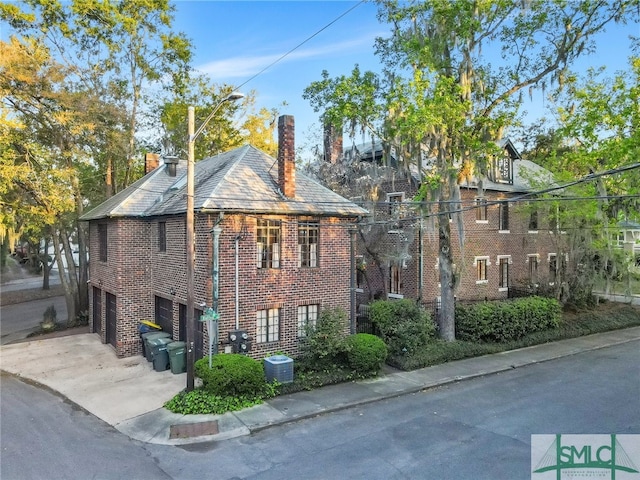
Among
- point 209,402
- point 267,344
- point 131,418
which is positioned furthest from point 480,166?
point 131,418

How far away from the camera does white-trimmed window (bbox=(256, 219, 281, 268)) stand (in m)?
14.3

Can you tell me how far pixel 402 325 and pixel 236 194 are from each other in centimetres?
719

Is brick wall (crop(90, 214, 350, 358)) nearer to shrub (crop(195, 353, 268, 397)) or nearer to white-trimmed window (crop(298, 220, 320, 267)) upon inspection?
white-trimmed window (crop(298, 220, 320, 267))

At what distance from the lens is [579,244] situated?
22.9 meters

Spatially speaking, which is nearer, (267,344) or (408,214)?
(267,344)

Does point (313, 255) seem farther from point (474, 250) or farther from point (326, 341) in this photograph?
point (474, 250)

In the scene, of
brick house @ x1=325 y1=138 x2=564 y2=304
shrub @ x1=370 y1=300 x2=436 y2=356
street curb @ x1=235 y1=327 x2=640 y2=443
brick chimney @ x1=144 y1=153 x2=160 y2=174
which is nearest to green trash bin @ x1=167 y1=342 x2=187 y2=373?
street curb @ x1=235 y1=327 x2=640 y2=443

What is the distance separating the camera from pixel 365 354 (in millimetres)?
13680

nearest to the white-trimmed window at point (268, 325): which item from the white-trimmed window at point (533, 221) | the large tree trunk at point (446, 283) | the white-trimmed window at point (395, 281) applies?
the large tree trunk at point (446, 283)

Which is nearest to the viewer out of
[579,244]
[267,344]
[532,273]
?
[267,344]

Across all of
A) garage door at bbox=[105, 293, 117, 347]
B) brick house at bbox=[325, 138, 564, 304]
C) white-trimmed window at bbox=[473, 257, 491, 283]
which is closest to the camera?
garage door at bbox=[105, 293, 117, 347]

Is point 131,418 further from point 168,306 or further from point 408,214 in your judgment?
point 408,214

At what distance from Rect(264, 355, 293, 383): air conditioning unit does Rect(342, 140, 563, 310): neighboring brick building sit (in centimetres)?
804

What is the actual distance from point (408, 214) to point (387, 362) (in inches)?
287
